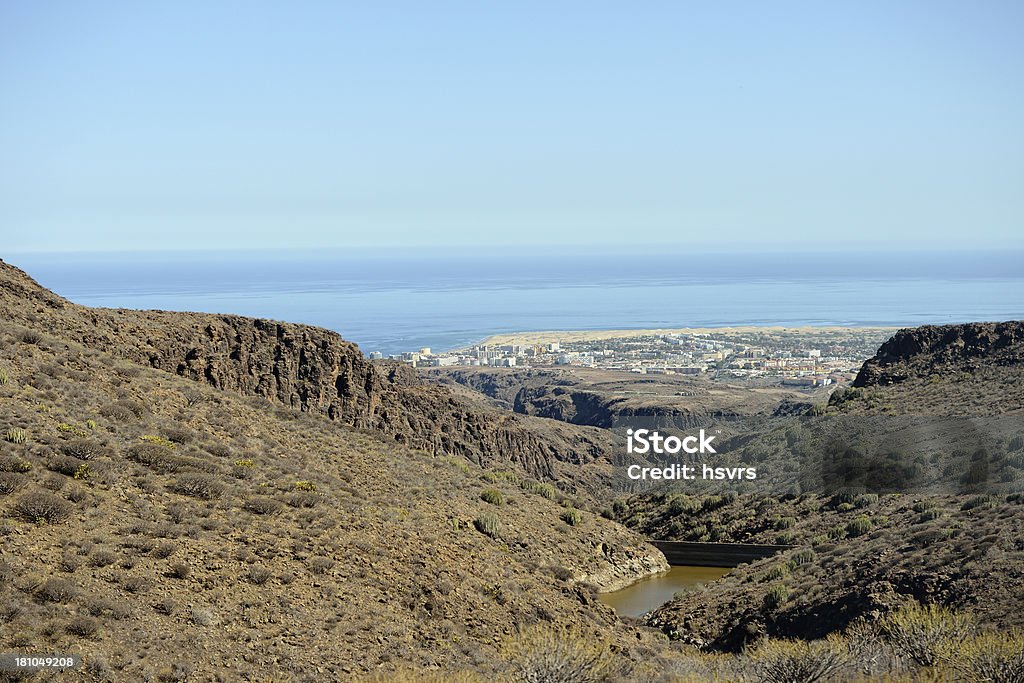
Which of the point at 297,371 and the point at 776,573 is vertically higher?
the point at 297,371

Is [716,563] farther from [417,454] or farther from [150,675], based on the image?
[150,675]

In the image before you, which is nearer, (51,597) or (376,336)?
(51,597)

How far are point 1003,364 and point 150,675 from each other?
40.6 meters

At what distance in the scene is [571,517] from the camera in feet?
95.4

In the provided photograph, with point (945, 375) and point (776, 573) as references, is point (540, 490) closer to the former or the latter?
point (776, 573)

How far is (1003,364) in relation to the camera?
46.2 meters

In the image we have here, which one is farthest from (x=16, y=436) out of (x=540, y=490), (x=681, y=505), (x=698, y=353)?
(x=698, y=353)

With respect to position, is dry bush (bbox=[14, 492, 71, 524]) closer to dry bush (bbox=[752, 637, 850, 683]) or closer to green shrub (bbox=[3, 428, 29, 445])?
green shrub (bbox=[3, 428, 29, 445])

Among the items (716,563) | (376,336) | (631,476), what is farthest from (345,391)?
(376,336)

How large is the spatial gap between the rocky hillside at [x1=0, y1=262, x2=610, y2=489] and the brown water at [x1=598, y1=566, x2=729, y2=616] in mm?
8585

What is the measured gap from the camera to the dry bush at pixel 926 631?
55.9 feet

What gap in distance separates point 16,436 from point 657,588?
53.6 feet

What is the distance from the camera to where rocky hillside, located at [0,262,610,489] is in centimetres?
3078

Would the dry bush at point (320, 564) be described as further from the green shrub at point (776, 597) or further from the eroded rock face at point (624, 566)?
the green shrub at point (776, 597)
